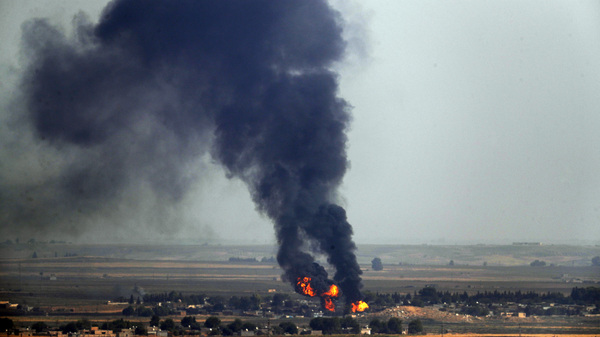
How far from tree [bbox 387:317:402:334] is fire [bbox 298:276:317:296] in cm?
A: 1005

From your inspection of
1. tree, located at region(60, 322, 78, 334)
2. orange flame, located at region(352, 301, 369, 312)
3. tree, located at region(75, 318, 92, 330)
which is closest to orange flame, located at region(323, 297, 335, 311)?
orange flame, located at region(352, 301, 369, 312)

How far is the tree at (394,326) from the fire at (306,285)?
1005cm

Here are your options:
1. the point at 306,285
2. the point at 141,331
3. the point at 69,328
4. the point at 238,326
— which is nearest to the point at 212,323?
the point at 238,326

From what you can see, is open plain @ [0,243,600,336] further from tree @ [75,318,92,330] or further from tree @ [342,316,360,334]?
tree @ [75,318,92,330]

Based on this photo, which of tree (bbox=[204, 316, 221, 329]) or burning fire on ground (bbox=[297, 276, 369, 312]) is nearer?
tree (bbox=[204, 316, 221, 329])

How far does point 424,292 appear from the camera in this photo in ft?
411

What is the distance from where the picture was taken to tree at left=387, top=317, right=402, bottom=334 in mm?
91944

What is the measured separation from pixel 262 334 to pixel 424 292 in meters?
41.3

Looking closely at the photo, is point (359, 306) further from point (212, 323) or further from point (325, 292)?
point (212, 323)

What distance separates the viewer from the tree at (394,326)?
302 feet

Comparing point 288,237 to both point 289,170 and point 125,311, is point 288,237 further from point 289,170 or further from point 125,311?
point 125,311

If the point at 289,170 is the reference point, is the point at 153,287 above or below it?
below

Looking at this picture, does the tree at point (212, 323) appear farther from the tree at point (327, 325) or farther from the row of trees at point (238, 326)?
the tree at point (327, 325)

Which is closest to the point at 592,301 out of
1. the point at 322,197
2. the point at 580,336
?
the point at 580,336
